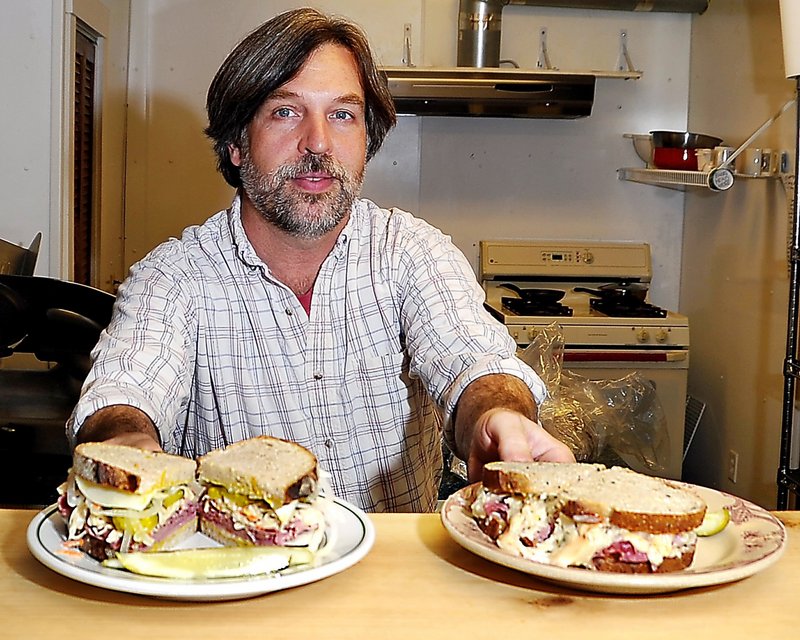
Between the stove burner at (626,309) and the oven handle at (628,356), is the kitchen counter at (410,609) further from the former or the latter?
the stove burner at (626,309)

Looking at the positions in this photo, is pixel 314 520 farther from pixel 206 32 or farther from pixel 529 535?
pixel 206 32

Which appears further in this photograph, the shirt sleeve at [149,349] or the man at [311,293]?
the man at [311,293]

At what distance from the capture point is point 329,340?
1754 millimetres

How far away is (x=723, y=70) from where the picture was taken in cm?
414

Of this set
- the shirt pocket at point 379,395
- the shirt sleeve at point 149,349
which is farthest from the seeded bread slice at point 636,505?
the shirt pocket at point 379,395

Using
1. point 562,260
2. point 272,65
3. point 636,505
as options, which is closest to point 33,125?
point 272,65

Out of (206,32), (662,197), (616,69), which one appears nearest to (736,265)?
(662,197)

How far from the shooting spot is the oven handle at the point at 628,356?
3.94 metres

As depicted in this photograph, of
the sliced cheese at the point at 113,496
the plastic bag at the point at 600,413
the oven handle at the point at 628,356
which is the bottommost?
the plastic bag at the point at 600,413

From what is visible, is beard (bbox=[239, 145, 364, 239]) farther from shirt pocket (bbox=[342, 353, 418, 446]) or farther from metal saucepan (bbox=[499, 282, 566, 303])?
metal saucepan (bbox=[499, 282, 566, 303])

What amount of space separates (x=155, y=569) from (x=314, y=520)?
156mm

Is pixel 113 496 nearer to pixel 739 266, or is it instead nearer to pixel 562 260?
pixel 739 266

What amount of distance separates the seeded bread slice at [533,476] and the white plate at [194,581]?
0.41ft

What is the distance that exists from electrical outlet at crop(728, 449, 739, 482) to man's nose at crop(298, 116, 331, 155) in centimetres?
276
